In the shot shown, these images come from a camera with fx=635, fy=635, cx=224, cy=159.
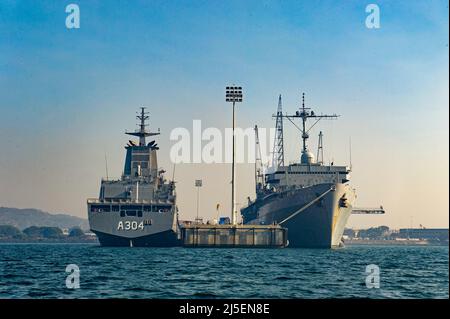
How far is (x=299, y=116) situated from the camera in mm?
128000

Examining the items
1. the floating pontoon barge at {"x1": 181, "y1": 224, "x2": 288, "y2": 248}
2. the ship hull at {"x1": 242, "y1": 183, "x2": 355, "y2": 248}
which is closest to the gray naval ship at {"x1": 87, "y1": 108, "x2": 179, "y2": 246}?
the floating pontoon barge at {"x1": 181, "y1": 224, "x2": 288, "y2": 248}

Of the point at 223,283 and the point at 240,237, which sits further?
the point at 240,237

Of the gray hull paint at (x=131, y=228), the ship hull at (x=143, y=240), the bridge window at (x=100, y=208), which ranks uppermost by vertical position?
the bridge window at (x=100, y=208)

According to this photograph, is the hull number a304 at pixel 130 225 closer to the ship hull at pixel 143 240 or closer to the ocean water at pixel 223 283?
the ship hull at pixel 143 240

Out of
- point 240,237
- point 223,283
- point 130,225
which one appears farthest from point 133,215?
point 223,283

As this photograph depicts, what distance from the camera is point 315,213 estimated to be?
109m

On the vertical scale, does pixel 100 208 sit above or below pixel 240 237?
above

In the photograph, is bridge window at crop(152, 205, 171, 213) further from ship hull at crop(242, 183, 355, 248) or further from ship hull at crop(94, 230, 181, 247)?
ship hull at crop(242, 183, 355, 248)

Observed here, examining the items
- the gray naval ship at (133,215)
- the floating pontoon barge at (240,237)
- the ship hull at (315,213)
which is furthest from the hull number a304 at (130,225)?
the ship hull at (315,213)

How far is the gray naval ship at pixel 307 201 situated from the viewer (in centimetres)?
10738

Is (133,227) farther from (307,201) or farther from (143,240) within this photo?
(307,201)

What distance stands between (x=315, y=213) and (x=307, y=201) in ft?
9.24

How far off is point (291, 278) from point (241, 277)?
389cm
